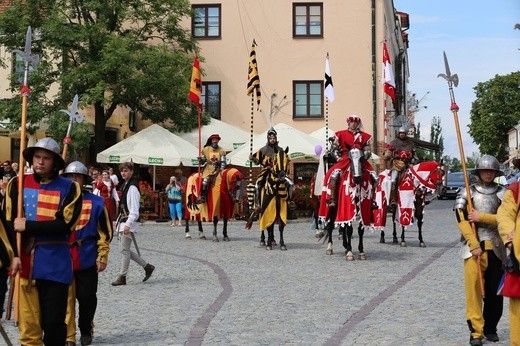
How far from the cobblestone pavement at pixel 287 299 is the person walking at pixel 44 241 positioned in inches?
76.6

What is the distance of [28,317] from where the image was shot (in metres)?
6.48

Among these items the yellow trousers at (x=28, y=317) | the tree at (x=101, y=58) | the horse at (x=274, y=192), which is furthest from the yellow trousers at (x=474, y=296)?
the tree at (x=101, y=58)

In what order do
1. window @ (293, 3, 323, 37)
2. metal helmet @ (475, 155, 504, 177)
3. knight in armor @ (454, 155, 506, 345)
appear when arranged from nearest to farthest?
knight in armor @ (454, 155, 506, 345), metal helmet @ (475, 155, 504, 177), window @ (293, 3, 323, 37)

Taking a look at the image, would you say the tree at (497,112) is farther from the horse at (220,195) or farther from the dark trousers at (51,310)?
the dark trousers at (51,310)

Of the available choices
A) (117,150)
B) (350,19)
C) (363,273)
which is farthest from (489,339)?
(350,19)

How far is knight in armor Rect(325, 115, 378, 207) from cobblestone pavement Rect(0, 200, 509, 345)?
127cm

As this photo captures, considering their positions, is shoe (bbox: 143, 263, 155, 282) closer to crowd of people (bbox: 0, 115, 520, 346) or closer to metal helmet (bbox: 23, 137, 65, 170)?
crowd of people (bbox: 0, 115, 520, 346)

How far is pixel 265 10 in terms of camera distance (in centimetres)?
3784

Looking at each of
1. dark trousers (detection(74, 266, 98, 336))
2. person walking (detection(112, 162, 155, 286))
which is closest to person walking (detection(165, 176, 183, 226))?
person walking (detection(112, 162, 155, 286))

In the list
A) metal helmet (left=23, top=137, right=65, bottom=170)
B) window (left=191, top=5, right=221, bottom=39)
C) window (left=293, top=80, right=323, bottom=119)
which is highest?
window (left=191, top=5, right=221, bottom=39)

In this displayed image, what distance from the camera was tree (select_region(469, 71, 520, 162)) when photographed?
8556 centimetres

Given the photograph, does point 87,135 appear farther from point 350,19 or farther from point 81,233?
point 81,233

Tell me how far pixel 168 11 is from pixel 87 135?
5.61m

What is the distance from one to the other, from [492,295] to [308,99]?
1145 inches
